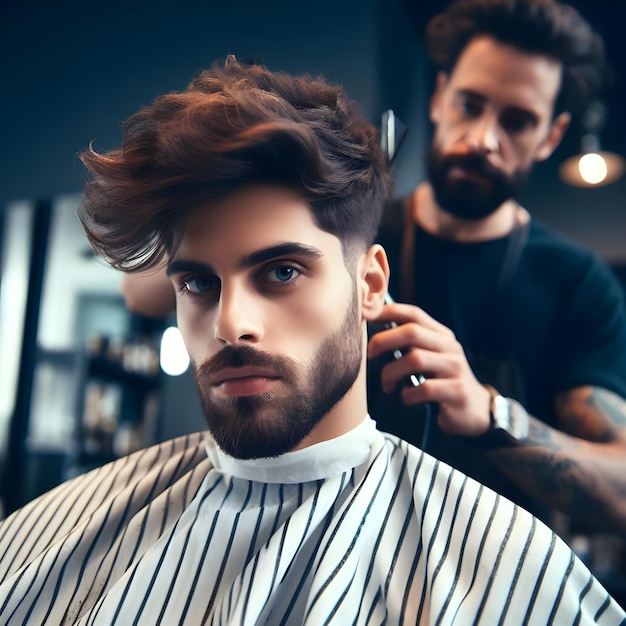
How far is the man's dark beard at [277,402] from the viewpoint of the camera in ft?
3.60

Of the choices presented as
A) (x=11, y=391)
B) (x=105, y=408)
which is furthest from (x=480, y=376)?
(x=11, y=391)

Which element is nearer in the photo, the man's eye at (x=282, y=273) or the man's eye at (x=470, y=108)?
the man's eye at (x=282, y=273)

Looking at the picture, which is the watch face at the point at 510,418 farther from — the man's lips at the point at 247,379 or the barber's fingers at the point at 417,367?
the man's lips at the point at 247,379

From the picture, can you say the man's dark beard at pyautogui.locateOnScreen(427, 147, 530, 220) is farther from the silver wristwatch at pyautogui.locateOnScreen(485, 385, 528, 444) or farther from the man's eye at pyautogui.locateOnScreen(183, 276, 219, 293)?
the man's eye at pyautogui.locateOnScreen(183, 276, 219, 293)

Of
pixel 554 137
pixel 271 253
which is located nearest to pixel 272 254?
pixel 271 253

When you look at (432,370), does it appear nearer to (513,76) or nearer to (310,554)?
(310,554)

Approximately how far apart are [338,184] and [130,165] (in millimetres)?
391

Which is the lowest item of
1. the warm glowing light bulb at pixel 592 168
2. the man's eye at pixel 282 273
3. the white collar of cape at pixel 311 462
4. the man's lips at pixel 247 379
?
the white collar of cape at pixel 311 462

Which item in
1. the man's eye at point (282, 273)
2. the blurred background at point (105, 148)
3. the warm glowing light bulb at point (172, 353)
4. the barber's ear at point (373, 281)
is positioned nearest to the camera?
the man's eye at point (282, 273)

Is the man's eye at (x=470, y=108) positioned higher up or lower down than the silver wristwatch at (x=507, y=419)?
higher up

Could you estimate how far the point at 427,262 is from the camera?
5.08 feet

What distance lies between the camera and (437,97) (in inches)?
63.5

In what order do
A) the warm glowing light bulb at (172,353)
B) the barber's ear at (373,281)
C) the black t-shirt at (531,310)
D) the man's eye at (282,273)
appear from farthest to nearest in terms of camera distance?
the warm glowing light bulb at (172,353) → the black t-shirt at (531,310) → the barber's ear at (373,281) → the man's eye at (282,273)

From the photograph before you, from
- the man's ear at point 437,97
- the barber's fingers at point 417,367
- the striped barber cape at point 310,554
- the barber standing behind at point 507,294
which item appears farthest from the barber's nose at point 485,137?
the striped barber cape at point 310,554
